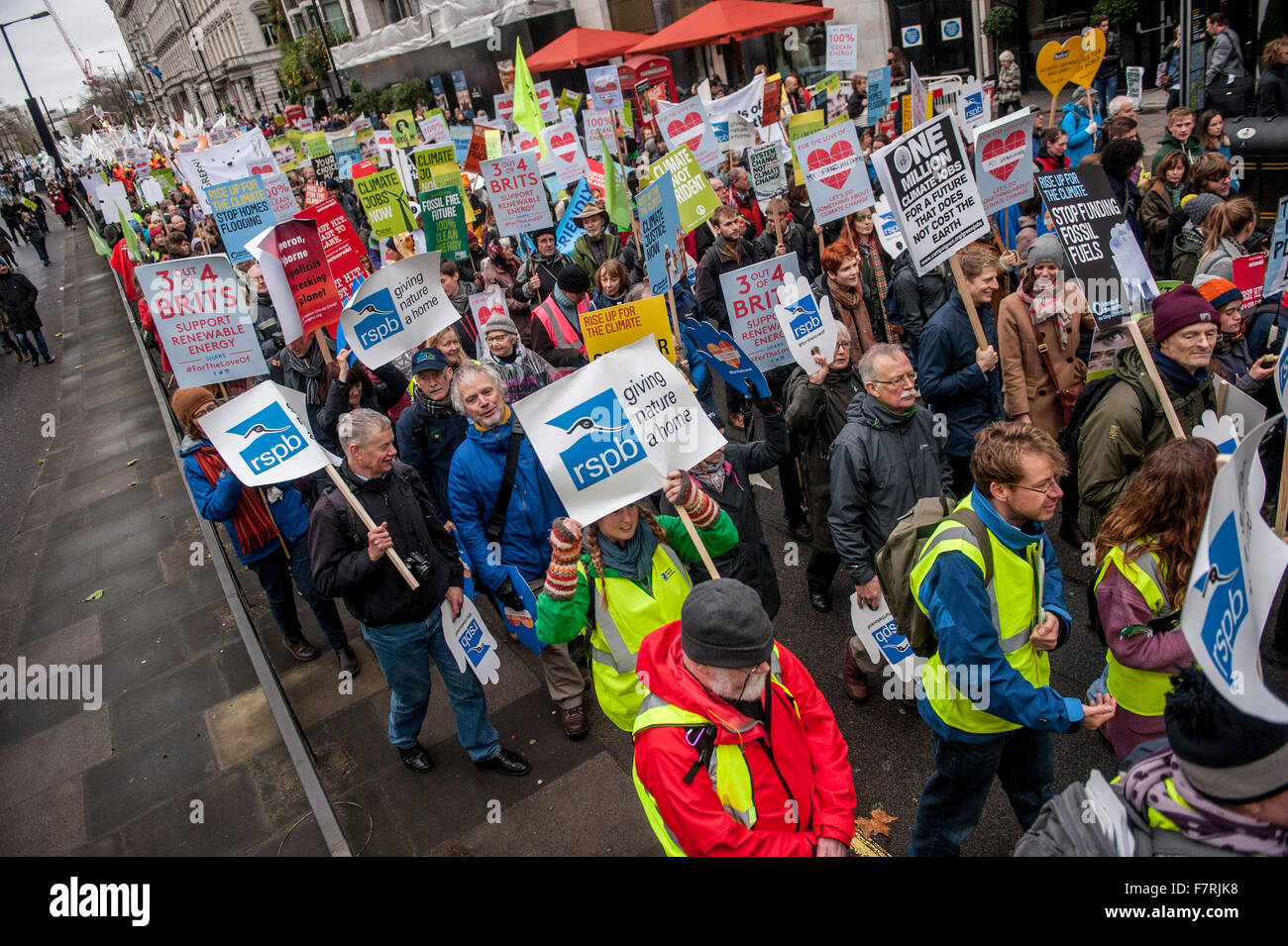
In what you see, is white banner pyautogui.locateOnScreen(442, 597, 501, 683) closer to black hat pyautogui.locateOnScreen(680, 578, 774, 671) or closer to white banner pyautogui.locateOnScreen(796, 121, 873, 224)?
black hat pyautogui.locateOnScreen(680, 578, 774, 671)

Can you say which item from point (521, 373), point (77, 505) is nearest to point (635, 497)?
point (521, 373)

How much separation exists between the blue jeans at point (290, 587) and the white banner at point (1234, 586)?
523 centimetres

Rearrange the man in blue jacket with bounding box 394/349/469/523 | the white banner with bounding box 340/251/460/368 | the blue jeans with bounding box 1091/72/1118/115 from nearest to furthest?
the man in blue jacket with bounding box 394/349/469/523 < the white banner with bounding box 340/251/460/368 < the blue jeans with bounding box 1091/72/1118/115

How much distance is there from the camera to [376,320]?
222 inches

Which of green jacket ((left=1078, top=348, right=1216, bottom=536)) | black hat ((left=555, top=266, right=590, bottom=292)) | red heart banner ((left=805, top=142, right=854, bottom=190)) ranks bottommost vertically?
green jacket ((left=1078, top=348, right=1216, bottom=536))

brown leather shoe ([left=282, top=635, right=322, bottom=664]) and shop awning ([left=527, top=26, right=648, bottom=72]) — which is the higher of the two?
shop awning ([left=527, top=26, right=648, bottom=72])

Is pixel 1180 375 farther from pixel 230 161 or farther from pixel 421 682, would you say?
pixel 230 161

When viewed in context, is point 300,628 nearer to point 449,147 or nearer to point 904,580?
point 904,580

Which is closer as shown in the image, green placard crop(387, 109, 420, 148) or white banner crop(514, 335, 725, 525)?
white banner crop(514, 335, 725, 525)

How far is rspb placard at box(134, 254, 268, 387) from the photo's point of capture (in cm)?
575

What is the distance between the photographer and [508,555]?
459 cm

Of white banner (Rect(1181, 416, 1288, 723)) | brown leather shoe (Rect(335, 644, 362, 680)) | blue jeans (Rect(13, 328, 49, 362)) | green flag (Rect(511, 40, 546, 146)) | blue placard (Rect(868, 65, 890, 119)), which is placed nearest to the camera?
white banner (Rect(1181, 416, 1288, 723))

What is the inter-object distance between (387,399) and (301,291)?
1001mm

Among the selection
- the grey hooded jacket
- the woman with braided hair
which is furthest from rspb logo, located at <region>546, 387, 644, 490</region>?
the grey hooded jacket
